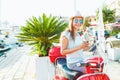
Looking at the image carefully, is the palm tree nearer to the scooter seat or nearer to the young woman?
the scooter seat

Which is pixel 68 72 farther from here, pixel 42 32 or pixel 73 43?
pixel 42 32

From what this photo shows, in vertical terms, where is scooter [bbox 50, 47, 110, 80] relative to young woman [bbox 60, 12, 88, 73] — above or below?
below

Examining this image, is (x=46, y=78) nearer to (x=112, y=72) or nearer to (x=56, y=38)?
(x=56, y=38)

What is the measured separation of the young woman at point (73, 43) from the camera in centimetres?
250

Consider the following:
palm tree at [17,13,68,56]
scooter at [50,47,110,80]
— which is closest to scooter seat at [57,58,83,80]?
scooter at [50,47,110,80]

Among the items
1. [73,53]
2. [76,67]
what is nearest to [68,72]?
[76,67]

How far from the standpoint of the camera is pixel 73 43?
101 inches

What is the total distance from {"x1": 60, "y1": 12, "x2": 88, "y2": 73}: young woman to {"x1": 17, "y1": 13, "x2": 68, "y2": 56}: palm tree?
7.10ft

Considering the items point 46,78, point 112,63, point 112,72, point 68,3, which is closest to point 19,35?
point 46,78

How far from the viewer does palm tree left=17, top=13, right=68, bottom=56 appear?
4.73m

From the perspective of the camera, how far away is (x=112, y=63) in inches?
272

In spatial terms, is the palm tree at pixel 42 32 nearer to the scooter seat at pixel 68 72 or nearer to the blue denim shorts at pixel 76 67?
the scooter seat at pixel 68 72

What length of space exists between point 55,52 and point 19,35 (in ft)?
4.02

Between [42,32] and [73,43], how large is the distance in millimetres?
2220
